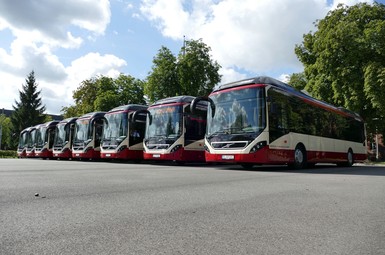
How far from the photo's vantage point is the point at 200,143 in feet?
58.0

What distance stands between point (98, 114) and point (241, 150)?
1394 cm

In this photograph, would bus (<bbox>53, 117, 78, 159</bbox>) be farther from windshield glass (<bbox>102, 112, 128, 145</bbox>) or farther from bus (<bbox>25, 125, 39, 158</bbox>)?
bus (<bbox>25, 125, 39, 158</bbox>)

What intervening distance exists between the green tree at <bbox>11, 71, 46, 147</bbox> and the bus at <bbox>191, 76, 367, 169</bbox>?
61484 mm

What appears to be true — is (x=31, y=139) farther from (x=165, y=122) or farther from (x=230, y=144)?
(x=230, y=144)

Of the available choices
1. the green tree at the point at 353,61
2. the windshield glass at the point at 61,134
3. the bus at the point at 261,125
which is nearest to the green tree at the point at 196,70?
the green tree at the point at 353,61

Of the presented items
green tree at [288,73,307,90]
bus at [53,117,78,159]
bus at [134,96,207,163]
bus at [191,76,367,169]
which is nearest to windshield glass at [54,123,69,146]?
bus at [53,117,78,159]

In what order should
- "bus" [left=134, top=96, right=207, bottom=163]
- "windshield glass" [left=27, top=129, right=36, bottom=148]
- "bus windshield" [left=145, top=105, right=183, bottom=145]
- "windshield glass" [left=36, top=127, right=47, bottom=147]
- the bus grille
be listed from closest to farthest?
the bus grille
"bus" [left=134, top=96, right=207, bottom=163]
"bus windshield" [left=145, top=105, right=183, bottom=145]
"windshield glass" [left=36, top=127, right=47, bottom=147]
"windshield glass" [left=27, top=129, right=36, bottom=148]

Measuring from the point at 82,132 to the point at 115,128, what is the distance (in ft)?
16.2

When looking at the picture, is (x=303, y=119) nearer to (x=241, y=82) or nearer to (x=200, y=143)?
(x=241, y=82)

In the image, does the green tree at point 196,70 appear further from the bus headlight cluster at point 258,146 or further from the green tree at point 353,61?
the bus headlight cluster at point 258,146

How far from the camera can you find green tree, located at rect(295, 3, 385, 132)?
27.9 meters

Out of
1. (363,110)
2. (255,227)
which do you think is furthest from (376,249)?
(363,110)

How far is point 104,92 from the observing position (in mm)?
51281

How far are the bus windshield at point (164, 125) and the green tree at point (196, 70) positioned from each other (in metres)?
17.9
